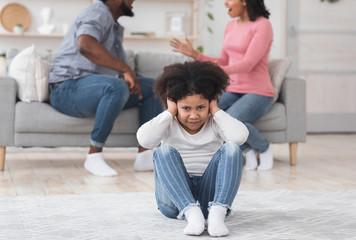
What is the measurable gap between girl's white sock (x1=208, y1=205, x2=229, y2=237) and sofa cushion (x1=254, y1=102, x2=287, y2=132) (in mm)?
1905

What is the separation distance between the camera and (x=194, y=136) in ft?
6.33

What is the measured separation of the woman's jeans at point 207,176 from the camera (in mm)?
1753

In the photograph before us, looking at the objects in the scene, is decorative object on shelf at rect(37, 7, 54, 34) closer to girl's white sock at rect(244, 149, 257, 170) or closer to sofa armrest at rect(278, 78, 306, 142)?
sofa armrest at rect(278, 78, 306, 142)

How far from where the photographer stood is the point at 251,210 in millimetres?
2119

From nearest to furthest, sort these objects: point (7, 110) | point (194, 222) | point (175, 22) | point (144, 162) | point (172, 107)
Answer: point (194, 222), point (172, 107), point (7, 110), point (144, 162), point (175, 22)

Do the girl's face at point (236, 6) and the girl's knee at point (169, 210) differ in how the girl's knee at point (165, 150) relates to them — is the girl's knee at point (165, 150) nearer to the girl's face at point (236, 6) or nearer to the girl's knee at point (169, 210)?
the girl's knee at point (169, 210)

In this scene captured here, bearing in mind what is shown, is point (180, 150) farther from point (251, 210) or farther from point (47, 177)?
point (47, 177)

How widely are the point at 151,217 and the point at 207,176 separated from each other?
276 mm

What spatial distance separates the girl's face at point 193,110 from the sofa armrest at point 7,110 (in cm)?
166

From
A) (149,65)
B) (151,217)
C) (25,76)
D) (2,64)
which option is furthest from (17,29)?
(151,217)

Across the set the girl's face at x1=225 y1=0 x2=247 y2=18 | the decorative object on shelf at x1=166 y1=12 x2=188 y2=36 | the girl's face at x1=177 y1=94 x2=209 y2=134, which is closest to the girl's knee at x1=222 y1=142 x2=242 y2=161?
the girl's face at x1=177 y1=94 x2=209 y2=134

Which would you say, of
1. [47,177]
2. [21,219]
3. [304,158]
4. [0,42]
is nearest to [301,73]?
[304,158]

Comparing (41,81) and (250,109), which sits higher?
(41,81)

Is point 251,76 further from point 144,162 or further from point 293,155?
point 144,162
